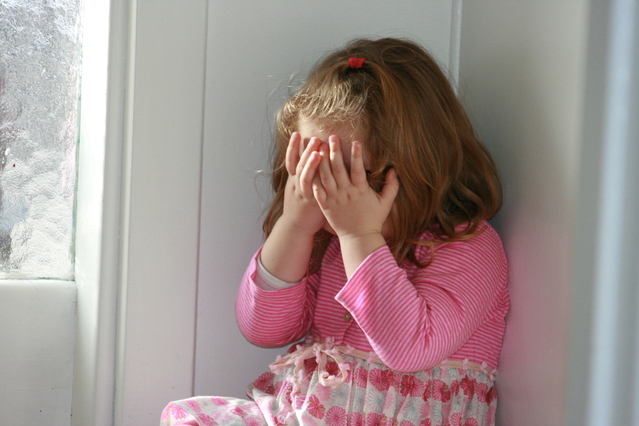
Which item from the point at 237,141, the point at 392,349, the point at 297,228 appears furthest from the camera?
the point at 237,141

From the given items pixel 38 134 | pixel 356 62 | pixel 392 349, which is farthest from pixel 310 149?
pixel 38 134

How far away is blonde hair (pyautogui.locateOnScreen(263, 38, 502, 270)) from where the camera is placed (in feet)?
2.58

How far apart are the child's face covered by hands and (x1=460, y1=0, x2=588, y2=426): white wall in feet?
0.55

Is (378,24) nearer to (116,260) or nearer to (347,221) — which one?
(347,221)

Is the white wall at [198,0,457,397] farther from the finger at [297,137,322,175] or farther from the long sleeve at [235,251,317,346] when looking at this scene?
the finger at [297,137,322,175]

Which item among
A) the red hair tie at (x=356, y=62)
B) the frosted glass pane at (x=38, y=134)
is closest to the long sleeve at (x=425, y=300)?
the red hair tie at (x=356, y=62)

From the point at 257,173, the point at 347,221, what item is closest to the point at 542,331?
the point at 347,221

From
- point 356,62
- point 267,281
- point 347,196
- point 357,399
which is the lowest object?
point 357,399

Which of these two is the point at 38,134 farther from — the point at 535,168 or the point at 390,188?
the point at 535,168

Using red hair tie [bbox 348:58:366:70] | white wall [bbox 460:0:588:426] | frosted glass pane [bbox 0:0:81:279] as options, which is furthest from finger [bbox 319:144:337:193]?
frosted glass pane [bbox 0:0:81:279]

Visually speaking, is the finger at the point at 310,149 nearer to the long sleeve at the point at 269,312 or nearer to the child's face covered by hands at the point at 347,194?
the child's face covered by hands at the point at 347,194

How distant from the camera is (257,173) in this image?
0.97 metres

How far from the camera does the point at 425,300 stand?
2.46 ft

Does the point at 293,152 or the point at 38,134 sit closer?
the point at 293,152
